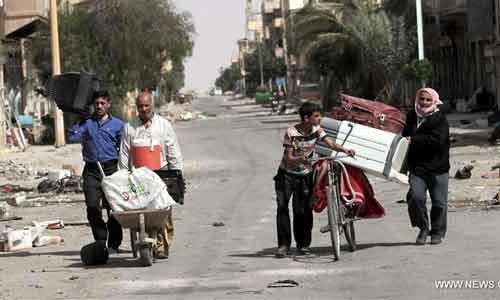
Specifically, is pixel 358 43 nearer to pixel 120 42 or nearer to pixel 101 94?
pixel 120 42

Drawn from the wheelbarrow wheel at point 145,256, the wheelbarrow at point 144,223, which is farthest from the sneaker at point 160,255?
the wheelbarrow wheel at point 145,256

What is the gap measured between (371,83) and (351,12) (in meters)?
3.84

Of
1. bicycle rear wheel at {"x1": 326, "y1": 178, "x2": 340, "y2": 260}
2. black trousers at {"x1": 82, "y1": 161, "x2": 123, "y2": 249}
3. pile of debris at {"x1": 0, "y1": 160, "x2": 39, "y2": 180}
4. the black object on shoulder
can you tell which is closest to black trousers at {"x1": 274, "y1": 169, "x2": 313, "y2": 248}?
bicycle rear wheel at {"x1": 326, "y1": 178, "x2": 340, "y2": 260}

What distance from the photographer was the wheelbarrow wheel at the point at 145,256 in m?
11.7

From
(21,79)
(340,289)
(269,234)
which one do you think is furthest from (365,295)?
(21,79)

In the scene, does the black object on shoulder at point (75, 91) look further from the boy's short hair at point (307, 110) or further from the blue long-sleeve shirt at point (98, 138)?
the boy's short hair at point (307, 110)

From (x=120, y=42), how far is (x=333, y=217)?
4278 cm

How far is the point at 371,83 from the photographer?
61.3m

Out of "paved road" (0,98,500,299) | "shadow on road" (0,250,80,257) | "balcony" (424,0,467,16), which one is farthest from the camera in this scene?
"balcony" (424,0,467,16)

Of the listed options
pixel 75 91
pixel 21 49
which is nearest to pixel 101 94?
pixel 75 91

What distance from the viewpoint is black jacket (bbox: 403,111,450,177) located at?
12.4 meters

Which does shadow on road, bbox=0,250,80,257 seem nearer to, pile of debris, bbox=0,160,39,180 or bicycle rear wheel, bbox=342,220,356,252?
bicycle rear wheel, bbox=342,220,356,252

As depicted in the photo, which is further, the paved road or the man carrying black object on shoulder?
the man carrying black object on shoulder

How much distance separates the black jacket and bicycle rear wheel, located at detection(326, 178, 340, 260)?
121 centimetres
